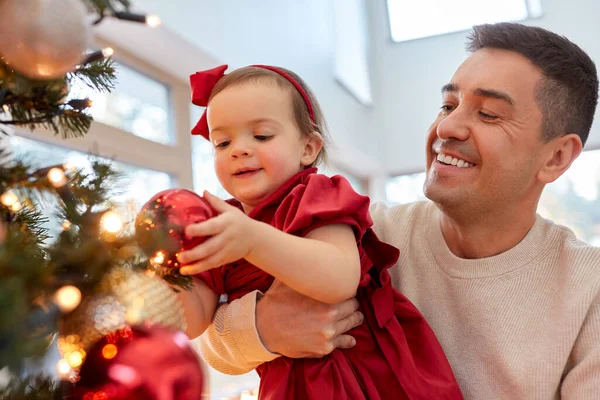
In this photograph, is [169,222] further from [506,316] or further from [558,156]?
[558,156]

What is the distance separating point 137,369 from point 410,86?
5.91m

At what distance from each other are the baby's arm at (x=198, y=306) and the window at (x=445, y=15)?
553 centimetres

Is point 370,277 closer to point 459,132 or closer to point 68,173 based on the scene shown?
point 459,132

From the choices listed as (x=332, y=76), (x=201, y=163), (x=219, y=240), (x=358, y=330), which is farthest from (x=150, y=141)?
(x=332, y=76)

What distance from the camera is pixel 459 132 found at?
4.48 ft

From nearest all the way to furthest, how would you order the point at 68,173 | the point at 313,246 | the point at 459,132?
the point at 68,173 < the point at 313,246 < the point at 459,132

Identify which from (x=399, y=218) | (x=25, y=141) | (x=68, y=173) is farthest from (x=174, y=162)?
(x=68, y=173)

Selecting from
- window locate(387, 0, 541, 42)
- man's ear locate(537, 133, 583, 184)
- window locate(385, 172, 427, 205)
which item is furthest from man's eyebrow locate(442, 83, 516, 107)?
window locate(387, 0, 541, 42)

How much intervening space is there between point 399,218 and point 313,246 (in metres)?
0.72

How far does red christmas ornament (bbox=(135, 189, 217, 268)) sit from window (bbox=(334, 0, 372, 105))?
460 cm

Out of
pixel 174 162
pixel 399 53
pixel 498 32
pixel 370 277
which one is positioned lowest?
pixel 399 53

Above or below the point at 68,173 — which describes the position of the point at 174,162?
below

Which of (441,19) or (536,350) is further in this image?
(441,19)

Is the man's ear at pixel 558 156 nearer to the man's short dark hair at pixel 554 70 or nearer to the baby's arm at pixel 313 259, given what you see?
the man's short dark hair at pixel 554 70
